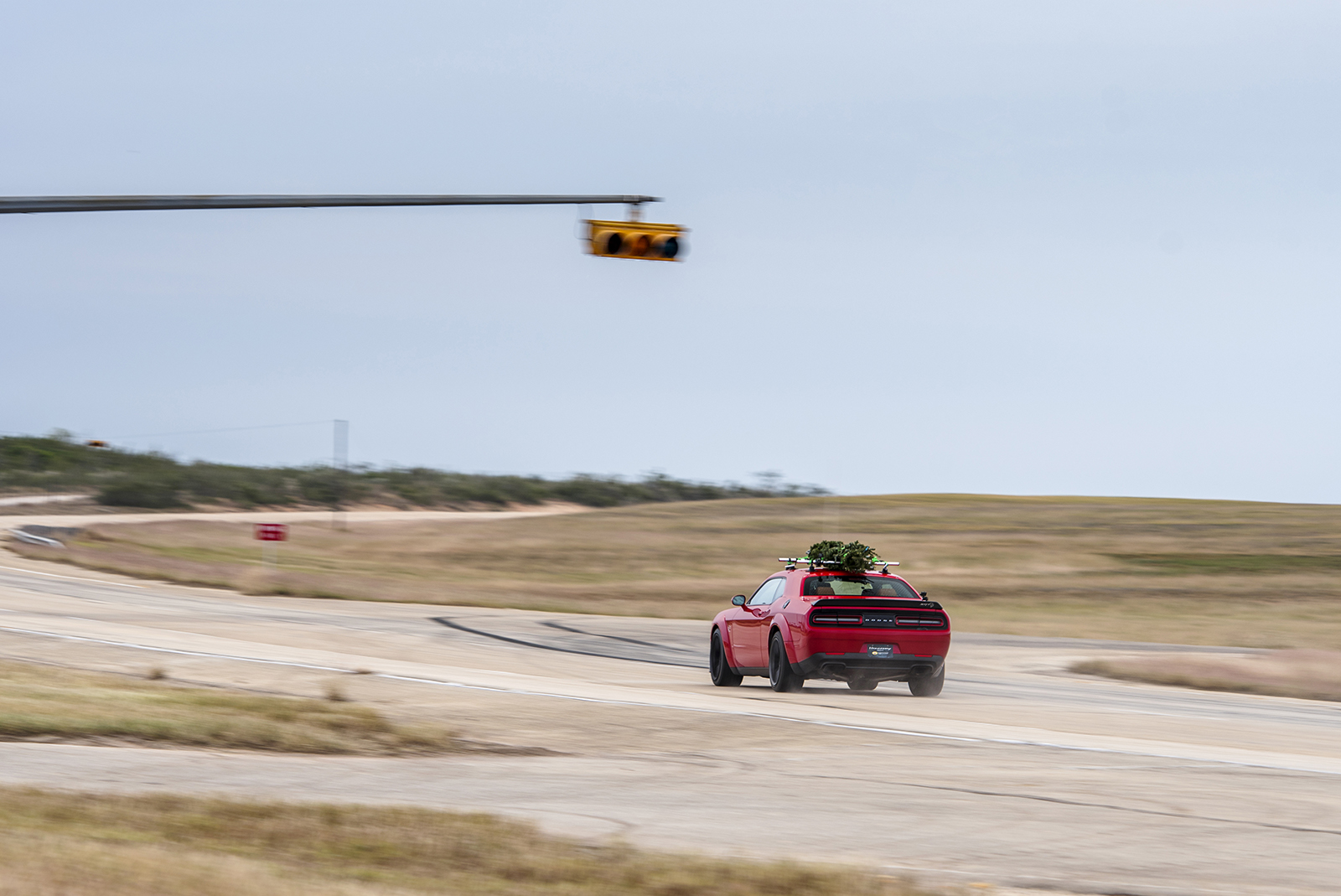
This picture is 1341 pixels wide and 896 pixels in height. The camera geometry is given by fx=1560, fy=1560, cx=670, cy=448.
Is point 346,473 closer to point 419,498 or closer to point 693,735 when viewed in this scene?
point 419,498

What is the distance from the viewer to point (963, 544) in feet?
180

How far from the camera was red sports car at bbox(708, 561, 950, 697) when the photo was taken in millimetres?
16641

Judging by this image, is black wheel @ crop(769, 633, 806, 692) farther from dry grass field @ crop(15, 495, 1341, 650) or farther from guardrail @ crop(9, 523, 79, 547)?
guardrail @ crop(9, 523, 79, 547)

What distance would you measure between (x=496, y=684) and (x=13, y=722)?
6.64 m

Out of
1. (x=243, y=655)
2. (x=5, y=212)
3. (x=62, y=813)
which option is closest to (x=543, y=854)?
(x=62, y=813)

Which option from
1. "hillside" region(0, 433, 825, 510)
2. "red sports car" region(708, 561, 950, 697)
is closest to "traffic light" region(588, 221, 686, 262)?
"red sports car" region(708, 561, 950, 697)

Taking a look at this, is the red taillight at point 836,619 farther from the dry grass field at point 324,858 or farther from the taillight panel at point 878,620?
the dry grass field at point 324,858

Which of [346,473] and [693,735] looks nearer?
[693,735]

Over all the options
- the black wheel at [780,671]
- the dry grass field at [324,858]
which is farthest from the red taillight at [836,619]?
the dry grass field at [324,858]

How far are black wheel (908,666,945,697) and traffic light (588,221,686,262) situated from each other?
5.63 metres

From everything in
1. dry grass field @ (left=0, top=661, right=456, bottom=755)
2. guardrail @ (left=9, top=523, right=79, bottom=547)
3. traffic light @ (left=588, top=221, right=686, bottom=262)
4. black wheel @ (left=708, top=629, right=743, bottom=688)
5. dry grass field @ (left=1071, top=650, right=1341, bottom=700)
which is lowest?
dry grass field @ (left=1071, top=650, right=1341, bottom=700)

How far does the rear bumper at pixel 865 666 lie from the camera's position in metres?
16.6

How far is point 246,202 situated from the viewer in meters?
16.5

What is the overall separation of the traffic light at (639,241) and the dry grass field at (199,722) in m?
6.75
